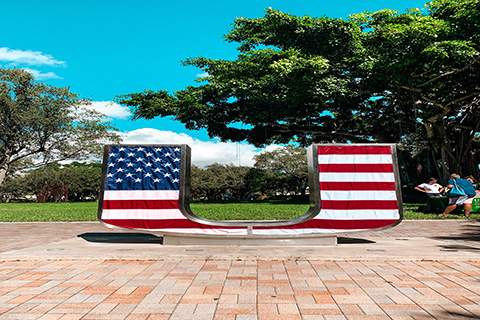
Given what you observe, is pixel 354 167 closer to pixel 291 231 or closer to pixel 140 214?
pixel 291 231

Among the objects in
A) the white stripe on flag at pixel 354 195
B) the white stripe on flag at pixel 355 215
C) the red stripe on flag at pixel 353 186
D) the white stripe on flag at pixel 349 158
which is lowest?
the white stripe on flag at pixel 355 215

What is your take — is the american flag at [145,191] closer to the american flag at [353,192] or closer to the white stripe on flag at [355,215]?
the american flag at [353,192]

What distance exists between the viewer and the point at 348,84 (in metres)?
20.9

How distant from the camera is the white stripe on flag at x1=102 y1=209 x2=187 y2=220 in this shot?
274 inches

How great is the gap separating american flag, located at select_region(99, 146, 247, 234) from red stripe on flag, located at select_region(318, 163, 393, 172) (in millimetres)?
2024

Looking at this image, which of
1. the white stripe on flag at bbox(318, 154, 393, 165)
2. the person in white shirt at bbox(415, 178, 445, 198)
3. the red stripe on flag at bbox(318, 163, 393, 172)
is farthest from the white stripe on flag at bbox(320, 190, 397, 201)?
the person in white shirt at bbox(415, 178, 445, 198)

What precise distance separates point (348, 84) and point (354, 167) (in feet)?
49.6

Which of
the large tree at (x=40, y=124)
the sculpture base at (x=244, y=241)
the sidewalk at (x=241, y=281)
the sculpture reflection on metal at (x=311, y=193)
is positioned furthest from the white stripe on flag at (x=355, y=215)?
the large tree at (x=40, y=124)

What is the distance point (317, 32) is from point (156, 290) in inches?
735

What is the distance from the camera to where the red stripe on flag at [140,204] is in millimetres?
6988

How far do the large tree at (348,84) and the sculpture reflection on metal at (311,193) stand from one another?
1150cm

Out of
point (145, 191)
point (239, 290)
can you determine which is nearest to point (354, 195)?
point (239, 290)

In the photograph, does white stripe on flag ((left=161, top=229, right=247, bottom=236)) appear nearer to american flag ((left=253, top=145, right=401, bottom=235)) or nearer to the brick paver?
american flag ((left=253, top=145, right=401, bottom=235))

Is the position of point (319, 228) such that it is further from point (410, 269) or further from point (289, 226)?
point (410, 269)
